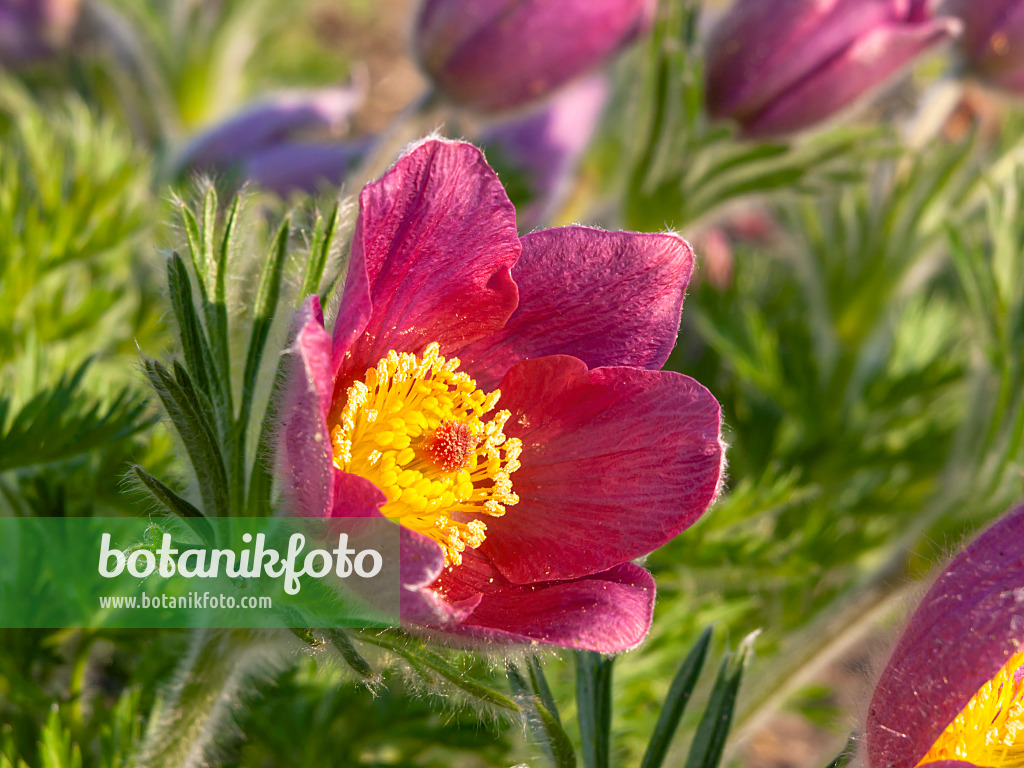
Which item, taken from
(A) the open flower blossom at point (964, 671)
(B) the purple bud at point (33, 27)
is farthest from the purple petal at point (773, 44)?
(B) the purple bud at point (33, 27)

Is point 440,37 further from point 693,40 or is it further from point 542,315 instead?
point 542,315

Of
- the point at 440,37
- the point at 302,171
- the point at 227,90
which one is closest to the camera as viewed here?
the point at 440,37

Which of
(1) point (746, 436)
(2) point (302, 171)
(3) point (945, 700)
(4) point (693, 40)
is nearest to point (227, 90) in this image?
(2) point (302, 171)

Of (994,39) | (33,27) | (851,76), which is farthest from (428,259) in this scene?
(33,27)

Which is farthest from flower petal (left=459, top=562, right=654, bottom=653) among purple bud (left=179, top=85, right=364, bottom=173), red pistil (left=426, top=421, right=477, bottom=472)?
purple bud (left=179, top=85, right=364, bottom=173)

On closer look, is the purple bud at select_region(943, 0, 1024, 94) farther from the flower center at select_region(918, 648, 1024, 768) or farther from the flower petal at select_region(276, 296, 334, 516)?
the flower petal at select_region(276, 296, 334, 516)

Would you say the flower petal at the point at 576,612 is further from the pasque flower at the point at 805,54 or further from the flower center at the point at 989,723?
the pasque flower at the point at 805,54
